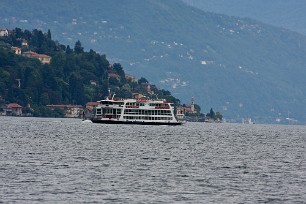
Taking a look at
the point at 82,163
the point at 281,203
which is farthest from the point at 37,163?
the point at 281,203

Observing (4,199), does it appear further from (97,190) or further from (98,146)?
(98,146)

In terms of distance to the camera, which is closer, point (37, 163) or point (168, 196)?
point (168, 196)

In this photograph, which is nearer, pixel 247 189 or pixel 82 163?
pixel 247 189

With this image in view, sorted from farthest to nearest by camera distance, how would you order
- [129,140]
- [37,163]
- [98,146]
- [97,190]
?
[129,140] < [98,146] < [37,163] < [97,190]

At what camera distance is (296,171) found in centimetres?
10788

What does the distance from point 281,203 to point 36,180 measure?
2055 centimetres

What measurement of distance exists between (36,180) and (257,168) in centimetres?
2639

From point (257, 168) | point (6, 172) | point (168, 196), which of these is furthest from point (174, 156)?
point (168, 196)

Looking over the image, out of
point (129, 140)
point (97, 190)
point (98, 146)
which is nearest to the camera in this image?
point (97, 190)

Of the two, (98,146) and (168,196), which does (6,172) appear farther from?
(98,146)

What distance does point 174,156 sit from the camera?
12544cm

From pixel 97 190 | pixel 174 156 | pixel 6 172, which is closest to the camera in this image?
pixel 97 190

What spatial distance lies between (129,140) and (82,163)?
54.4 m

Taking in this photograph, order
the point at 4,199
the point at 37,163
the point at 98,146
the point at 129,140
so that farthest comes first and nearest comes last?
the point at 129,140
the point at 98,146
the point at 37,163
the point at 4,199
